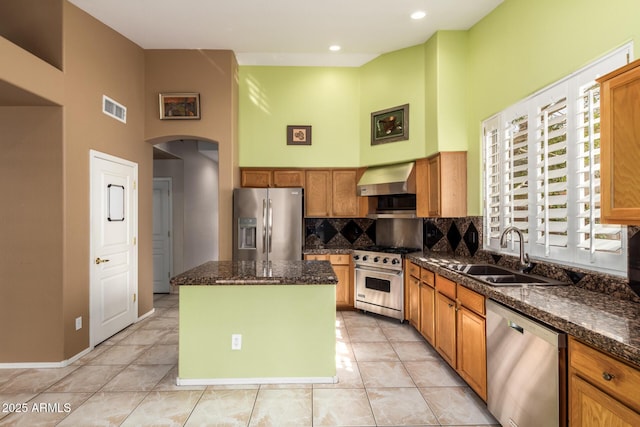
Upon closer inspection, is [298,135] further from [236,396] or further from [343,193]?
[236,396]

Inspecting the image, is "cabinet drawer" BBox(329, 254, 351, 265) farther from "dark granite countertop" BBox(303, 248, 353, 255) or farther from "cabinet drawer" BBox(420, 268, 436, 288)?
"cabinet drawer" BBox(420, 268, 436, 288)

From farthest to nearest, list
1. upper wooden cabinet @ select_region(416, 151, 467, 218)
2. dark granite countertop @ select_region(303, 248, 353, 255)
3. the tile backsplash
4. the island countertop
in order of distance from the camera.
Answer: dark granite countertop @ select_region(303, 248, 353, 255) → upper wooden cabinet @ select_region(416, 151, 467, 218) → the island countertop → the tile backsplash

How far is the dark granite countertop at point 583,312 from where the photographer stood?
1257mm

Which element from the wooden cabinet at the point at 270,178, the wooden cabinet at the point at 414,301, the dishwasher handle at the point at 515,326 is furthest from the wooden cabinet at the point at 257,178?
the dishwasher handle at the point at 515,326

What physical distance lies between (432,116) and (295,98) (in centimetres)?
201

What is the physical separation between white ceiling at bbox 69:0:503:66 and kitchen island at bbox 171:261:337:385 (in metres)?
2.72

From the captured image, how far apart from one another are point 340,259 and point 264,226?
3.90 feet

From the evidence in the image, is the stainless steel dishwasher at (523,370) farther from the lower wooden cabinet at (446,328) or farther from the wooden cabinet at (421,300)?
the wooden cabinet at (421,300)

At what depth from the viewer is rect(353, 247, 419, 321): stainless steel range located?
403cm

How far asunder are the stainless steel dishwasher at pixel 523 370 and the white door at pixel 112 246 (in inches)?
148

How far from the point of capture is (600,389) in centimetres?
132

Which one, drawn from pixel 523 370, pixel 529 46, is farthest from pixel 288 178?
pixel 523 370

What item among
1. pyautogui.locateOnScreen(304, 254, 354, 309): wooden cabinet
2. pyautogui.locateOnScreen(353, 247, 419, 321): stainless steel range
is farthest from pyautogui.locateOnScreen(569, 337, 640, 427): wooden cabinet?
pyautogui.locateOnScreen(304, 254, 354, 309): wooden cabinet

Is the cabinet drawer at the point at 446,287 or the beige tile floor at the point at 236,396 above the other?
the cabinet drawer at the point at 446,287
